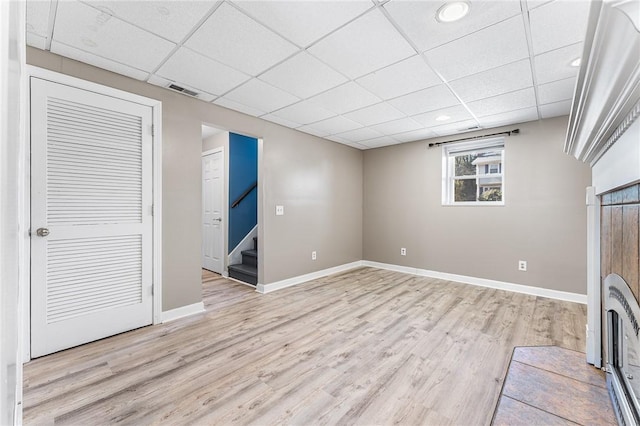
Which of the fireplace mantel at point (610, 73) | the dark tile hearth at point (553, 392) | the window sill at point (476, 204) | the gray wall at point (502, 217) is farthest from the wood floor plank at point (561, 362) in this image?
the window sill at point (476, 204)

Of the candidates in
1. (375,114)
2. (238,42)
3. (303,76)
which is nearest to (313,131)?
(375,114)

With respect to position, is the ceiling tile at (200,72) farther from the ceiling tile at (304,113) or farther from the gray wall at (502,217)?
the gray wall at (502,217)

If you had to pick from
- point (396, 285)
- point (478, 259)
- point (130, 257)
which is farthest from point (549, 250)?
point (130, 257)

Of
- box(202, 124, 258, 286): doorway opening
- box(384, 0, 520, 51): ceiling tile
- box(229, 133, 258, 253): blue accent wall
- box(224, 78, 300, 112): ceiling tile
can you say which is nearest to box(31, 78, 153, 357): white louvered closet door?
box(224, 78, 300, 112): ceiling tile

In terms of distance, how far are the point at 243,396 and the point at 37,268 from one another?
1.91 meters

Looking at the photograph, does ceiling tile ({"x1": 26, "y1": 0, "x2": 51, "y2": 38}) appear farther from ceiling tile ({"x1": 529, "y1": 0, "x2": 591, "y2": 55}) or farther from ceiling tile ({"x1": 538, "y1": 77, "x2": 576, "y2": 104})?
ceiling tile ({"x1": 538, "y1": 77, "x2": 576, "y2": 104})

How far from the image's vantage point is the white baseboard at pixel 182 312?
2.84 m

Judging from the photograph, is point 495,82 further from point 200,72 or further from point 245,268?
point 245,268

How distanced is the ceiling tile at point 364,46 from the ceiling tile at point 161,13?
81cm

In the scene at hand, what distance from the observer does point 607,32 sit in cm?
77

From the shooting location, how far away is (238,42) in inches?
80.4

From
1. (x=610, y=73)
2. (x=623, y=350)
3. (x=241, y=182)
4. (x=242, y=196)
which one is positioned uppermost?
(x=241, y=182)

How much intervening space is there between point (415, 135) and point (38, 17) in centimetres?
429

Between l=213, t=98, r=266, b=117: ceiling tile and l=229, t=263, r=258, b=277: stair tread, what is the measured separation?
7.45 feet
